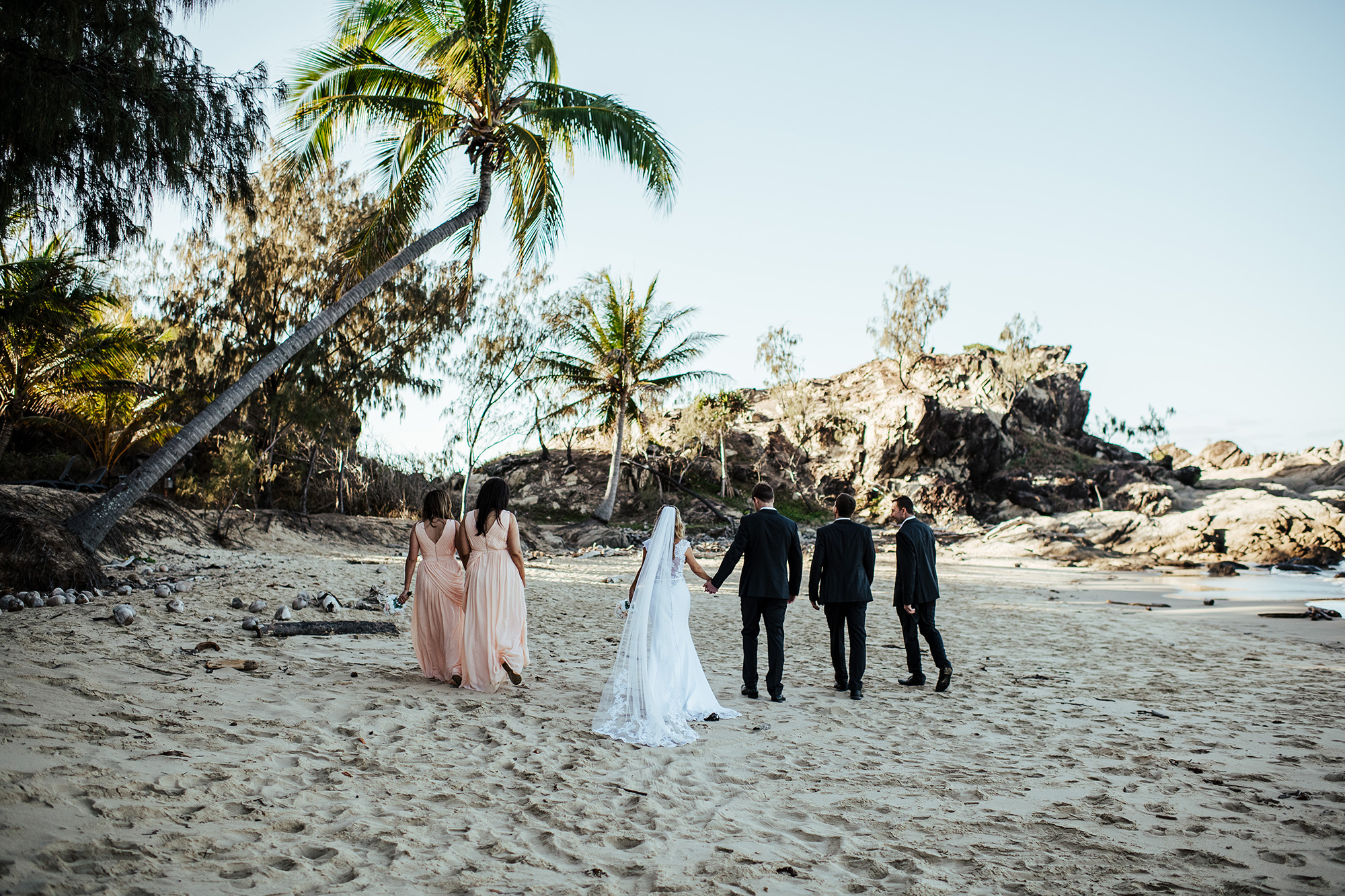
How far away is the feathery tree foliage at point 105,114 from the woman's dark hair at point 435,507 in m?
4.06

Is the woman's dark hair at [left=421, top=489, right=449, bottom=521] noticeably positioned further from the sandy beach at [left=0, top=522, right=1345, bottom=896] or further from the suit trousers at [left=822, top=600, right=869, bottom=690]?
the suit trousers at [left=822, top=600, right=869, bottom=690]

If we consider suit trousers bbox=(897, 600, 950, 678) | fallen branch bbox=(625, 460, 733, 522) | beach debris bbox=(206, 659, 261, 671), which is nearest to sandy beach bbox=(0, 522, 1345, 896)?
beach debris bbox=(206, 659, 261, 671)

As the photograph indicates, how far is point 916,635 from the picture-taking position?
688 cm

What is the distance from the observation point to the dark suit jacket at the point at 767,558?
621 centimetres

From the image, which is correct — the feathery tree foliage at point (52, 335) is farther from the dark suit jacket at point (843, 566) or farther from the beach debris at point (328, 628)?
the dark suit jacket at point (843, 566)

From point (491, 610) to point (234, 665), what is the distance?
1911mm

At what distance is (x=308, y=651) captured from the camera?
6566 millimetres

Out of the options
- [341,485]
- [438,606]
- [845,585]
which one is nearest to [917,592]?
[845,585]

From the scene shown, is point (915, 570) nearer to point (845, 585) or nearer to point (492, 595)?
point (845, 585)

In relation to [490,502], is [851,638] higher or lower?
lower

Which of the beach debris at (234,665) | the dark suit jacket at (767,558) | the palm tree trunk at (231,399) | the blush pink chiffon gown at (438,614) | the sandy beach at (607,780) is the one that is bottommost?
the sandy beach at (607,780)

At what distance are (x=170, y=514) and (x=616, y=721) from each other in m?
13.8

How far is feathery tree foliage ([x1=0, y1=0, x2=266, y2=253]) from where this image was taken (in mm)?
5777

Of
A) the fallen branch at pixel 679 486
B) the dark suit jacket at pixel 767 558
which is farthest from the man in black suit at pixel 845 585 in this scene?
the fallen branch at pixel 679 486
